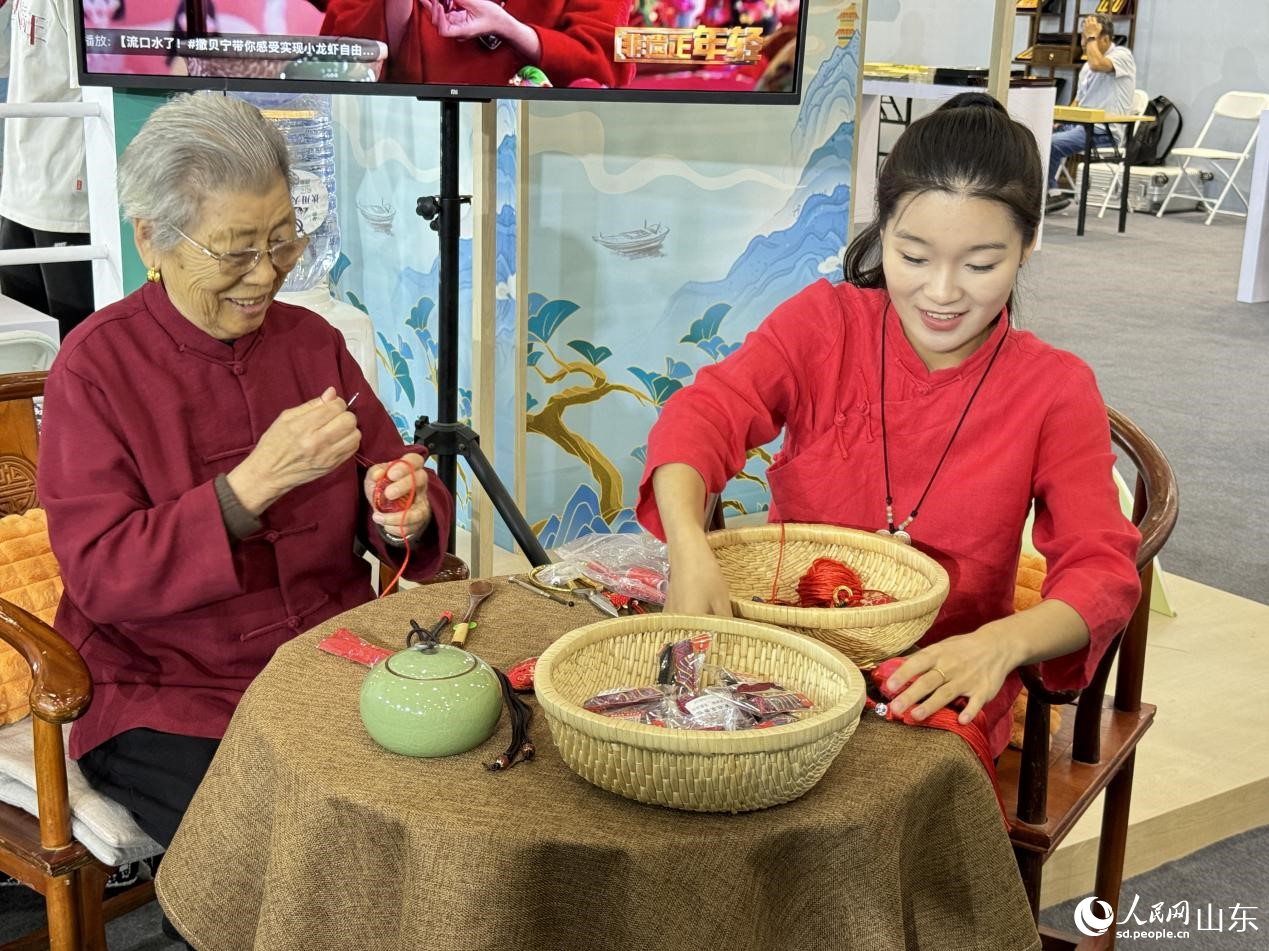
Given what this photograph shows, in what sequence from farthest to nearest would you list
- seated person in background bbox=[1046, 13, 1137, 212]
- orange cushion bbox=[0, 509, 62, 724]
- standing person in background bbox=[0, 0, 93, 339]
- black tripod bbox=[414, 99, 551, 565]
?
1. seated person in background bbox=[1046, 13, 1137, 212]
2. standing person in background bbox=[0, 0, 93, 339]
3. black tripod bbox=[414, 99, 551, 565]
4. orange cushion bbox=[0, 509, 62, 724]

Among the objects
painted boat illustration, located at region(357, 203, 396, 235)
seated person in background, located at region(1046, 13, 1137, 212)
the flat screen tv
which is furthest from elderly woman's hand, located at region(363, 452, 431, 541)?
seated person in background, located at region(1046, 13, 1137, 212)

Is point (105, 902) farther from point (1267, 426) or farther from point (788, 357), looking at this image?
point (1267, 426)

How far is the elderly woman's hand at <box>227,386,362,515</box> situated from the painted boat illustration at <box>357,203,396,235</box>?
84.4 inches

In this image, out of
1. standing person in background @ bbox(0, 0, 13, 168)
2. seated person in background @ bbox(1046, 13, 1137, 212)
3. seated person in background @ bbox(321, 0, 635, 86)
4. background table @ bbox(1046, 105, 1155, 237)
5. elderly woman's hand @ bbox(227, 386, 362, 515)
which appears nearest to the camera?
elderly woman's hand @ bbox(227, 386, 362, 515)

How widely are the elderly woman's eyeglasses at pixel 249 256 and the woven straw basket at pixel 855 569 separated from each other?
637 mm

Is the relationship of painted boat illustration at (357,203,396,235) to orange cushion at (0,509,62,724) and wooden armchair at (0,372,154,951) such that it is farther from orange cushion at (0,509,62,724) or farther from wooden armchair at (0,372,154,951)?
wooden armchair at (0,372,154,951)

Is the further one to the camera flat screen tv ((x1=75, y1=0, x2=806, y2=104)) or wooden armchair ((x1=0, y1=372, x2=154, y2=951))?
flat screen tv ((x1=75, y1=0, x2=806, y2=104))

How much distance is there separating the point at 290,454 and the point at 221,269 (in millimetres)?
261

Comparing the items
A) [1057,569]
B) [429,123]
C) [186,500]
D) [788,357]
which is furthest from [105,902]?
[429,123]

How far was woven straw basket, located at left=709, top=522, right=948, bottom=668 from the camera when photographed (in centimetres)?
141
